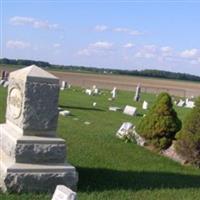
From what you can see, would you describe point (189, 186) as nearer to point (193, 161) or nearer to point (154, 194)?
point (154, 194)

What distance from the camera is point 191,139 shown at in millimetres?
12711

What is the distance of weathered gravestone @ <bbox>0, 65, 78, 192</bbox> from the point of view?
8.38 m

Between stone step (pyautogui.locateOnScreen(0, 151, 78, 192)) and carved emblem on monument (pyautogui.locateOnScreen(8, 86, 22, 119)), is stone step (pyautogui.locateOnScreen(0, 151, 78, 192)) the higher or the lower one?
the lower one

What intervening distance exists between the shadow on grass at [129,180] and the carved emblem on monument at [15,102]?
5.02 feet

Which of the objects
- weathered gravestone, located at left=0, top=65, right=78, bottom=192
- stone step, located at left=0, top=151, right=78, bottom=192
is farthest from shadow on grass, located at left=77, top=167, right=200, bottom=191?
weathered gravestone, located at left=0, top=65, right=78, bottom=192

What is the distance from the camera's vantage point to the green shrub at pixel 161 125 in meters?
14.5

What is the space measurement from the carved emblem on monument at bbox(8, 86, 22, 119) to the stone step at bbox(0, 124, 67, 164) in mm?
329

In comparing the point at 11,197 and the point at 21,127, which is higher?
the point at 21,127

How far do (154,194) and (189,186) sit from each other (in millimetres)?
1298

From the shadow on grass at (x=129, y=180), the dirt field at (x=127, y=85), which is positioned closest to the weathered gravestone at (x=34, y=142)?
the shadow on grass at (x=129, y=180)

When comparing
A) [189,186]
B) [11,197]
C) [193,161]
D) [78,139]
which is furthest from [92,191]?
[78,139]

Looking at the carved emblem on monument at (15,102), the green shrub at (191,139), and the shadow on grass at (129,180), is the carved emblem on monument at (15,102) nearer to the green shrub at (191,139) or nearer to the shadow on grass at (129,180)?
the shadow on grass at (129,180)

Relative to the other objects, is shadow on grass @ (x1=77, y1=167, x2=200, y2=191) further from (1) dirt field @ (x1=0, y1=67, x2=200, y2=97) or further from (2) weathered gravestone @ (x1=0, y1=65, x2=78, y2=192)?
(1) dirt field @ (x1=0, y1=67, x2=200, y2=97)

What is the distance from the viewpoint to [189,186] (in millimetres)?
10156
